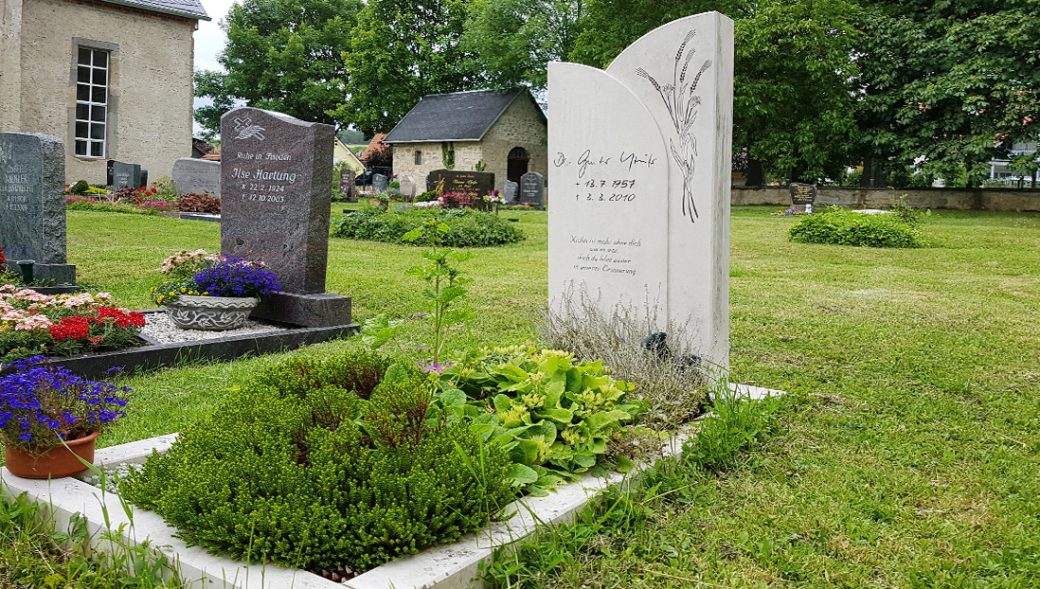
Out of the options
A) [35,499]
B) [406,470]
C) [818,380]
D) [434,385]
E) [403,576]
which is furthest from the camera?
[818,380]

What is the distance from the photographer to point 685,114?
4676 millimetres

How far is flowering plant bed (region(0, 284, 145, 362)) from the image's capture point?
521cm

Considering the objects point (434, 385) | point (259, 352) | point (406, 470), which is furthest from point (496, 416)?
point (259, 352)

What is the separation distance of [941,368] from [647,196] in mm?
2547

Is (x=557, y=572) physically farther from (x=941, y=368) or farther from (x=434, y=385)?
(x=941, y=368)

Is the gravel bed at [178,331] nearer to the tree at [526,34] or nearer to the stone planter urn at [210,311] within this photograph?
the stone planter urn at [210,311]

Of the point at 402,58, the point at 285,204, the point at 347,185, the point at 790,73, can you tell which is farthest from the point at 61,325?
the point at 402,58

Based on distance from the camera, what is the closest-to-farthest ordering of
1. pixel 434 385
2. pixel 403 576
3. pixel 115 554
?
1. pixel 403 576
2. pixel 115 554
3. pixel 434 385

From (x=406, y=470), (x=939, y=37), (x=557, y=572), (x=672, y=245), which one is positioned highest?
(x=939, y=37)

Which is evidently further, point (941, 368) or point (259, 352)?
point (259, 352)

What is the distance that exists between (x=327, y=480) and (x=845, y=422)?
2.96m

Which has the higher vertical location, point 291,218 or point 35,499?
point 291,218

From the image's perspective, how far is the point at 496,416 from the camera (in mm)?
3516

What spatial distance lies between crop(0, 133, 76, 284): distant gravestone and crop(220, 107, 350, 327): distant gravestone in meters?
2.04
